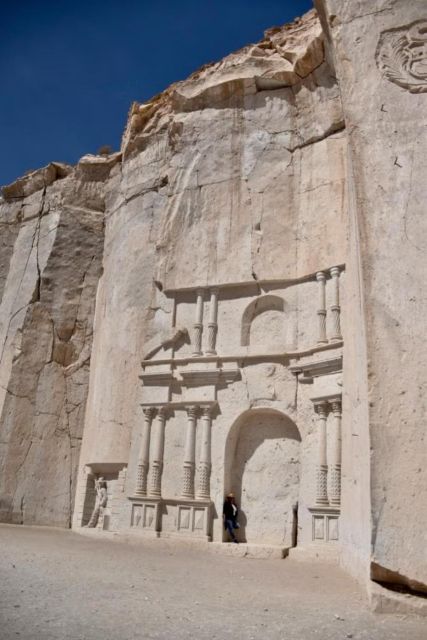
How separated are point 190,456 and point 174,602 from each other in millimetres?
7681

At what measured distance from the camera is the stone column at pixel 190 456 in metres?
13.0

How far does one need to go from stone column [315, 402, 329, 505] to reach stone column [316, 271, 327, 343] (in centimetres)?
149

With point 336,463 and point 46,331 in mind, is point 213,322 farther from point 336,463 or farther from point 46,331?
point 46,331

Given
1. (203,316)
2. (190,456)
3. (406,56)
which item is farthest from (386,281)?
(203,316)

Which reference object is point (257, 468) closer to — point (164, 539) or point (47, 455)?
point (164, 539)

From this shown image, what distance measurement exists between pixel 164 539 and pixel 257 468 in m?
2.49

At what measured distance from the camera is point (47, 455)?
16.3 m

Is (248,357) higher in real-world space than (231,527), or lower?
higher

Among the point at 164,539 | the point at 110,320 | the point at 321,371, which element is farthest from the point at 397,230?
the point at 110,320

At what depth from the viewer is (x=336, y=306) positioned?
41.3 ft

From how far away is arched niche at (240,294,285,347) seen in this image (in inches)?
547

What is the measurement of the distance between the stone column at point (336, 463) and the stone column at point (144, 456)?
439 centimetres

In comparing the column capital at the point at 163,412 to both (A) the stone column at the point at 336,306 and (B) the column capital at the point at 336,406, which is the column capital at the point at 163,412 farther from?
(A) the stone column at the point at 336,306

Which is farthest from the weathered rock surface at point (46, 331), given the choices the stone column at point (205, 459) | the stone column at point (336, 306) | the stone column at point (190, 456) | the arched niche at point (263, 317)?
the stone column at point (336, 306)
